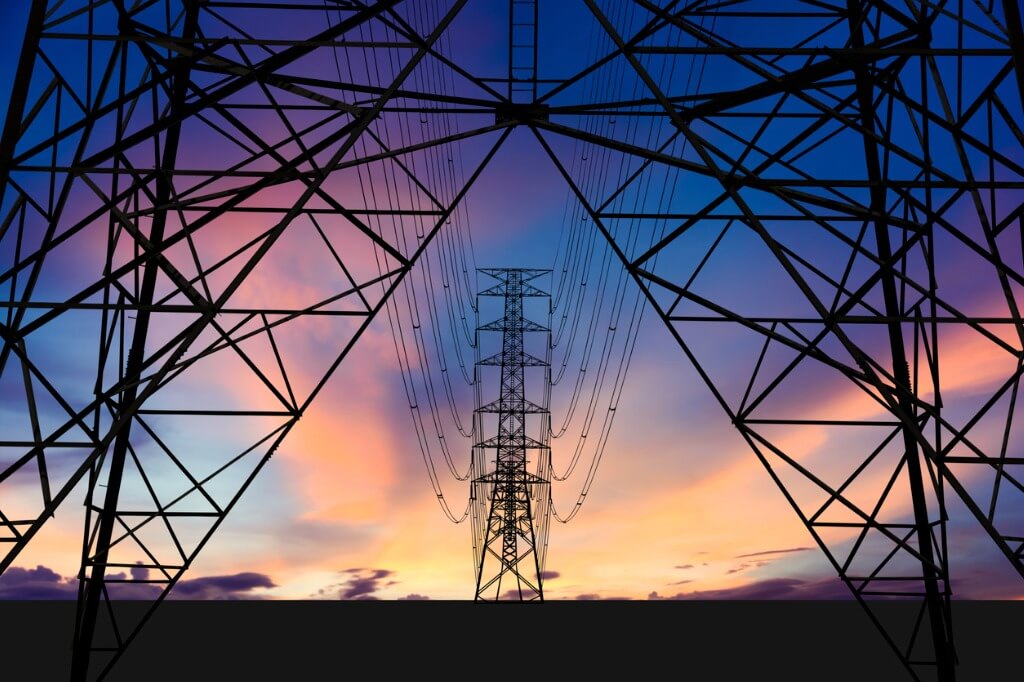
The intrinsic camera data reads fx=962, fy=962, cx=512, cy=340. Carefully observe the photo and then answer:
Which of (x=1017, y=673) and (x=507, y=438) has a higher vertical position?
(x=507, y=438)

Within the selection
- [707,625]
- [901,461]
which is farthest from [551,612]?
[901,461]

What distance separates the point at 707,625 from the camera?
127 ft

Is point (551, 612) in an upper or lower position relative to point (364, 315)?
lower

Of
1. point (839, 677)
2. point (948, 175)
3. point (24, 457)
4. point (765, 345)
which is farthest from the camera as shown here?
point (839, 677)

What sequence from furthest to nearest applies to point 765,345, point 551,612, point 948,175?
point 551,612
point 765,345
point 948,175

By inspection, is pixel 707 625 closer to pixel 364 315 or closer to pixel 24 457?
pixel 364 315

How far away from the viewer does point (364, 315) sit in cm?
1603

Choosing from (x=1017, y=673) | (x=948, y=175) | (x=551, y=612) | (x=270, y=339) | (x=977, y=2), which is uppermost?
(x=977, y=2)

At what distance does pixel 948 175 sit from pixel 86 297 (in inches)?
510

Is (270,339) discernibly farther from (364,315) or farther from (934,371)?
(934,371)

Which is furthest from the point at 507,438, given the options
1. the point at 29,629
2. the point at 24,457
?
the point at 24,457

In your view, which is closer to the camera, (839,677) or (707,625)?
(839,677)

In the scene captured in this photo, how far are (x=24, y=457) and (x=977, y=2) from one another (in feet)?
46.5

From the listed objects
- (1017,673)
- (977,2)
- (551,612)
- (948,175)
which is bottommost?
(1017,673)
